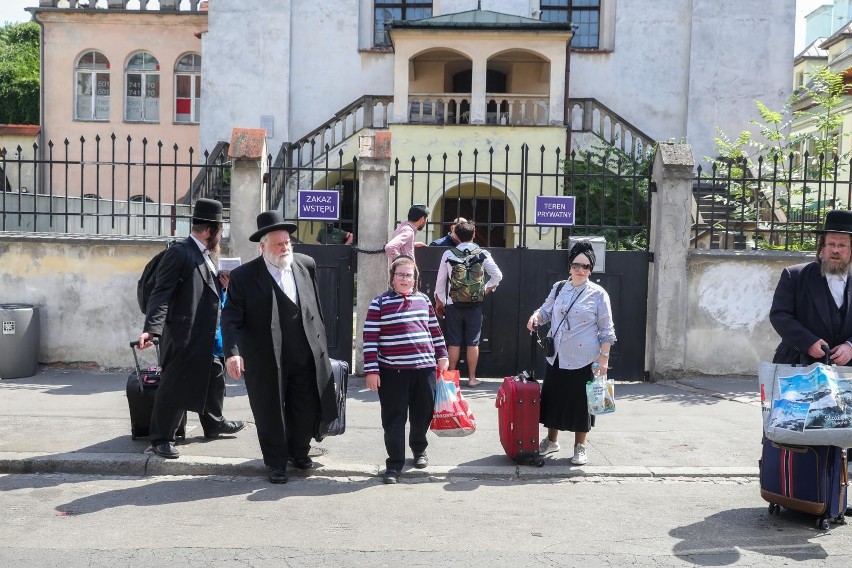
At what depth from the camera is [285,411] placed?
24.3ft

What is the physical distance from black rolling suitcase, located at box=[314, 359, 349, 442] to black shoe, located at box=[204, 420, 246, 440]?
4.04 ft

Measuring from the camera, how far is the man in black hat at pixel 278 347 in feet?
23.5

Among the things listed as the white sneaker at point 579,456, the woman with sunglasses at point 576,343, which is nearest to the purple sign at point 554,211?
the woman with sunglasses at point 576,343

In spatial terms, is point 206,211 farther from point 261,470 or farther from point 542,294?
point 542,294

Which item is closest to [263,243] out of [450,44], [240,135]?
[240,135]

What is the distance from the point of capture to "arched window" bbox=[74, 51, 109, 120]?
3039cm

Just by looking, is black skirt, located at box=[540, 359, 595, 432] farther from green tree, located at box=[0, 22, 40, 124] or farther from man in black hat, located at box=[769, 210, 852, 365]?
green tree, located at box=[0, 22, 40, 124]

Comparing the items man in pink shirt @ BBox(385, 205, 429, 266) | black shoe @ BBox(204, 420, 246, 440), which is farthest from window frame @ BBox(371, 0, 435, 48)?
black shoe @ BBox(204, 420, 246, 440)

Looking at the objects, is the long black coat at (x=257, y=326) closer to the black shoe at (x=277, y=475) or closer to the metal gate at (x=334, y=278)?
the black shoe at (x=277, y=475)

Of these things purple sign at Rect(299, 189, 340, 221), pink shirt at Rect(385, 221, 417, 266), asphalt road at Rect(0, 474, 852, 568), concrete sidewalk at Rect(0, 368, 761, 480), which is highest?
purple sign at Rect(299, 189, 340, 221)

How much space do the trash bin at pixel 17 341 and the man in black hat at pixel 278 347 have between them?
16.9 ft

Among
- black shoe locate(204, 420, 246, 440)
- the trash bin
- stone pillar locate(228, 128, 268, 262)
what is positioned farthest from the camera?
stone pillar locate(228, 128, 268, 262)

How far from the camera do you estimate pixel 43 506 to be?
6.54m

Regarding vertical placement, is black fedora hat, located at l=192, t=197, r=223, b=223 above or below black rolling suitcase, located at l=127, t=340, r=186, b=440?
above
